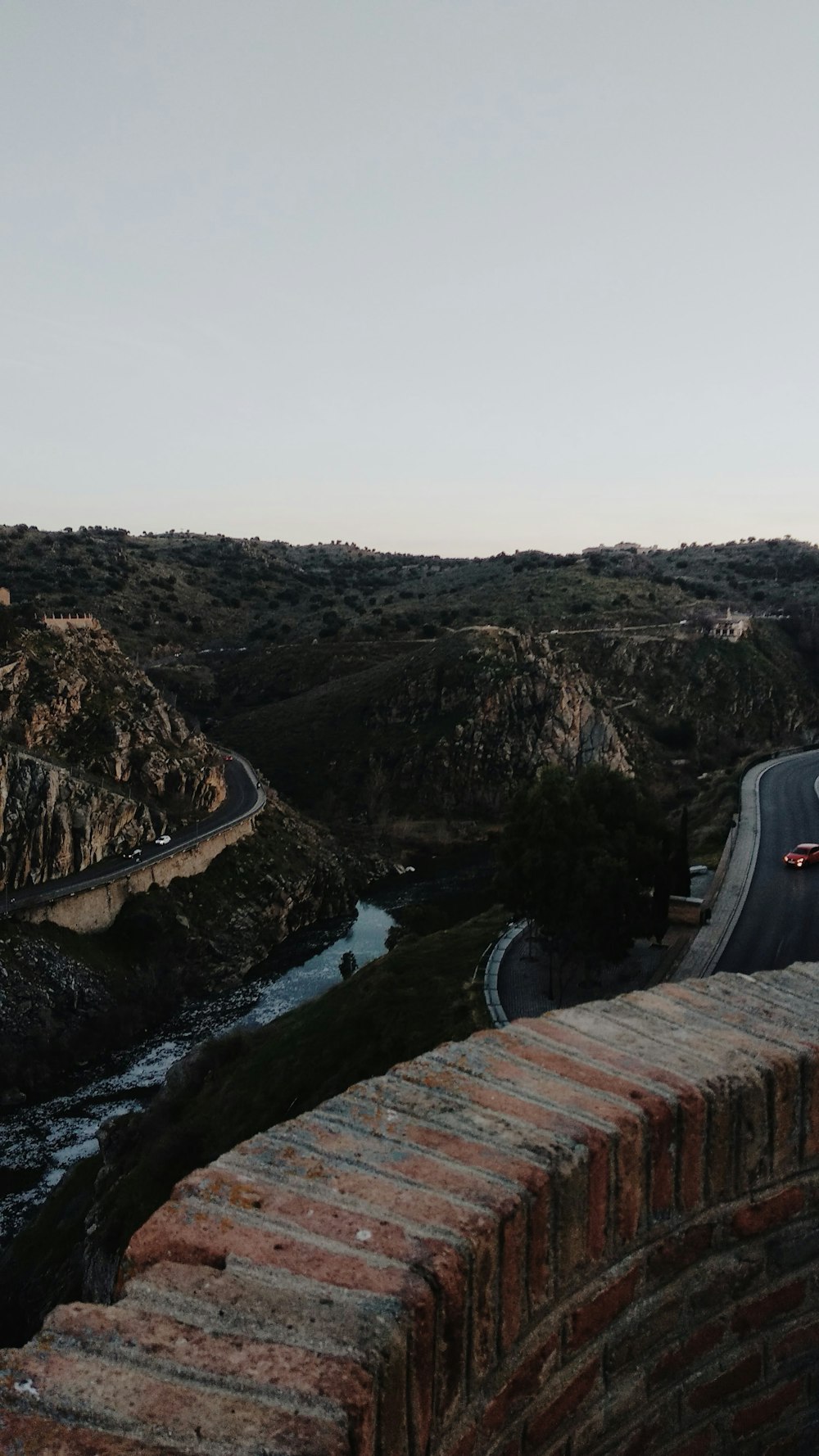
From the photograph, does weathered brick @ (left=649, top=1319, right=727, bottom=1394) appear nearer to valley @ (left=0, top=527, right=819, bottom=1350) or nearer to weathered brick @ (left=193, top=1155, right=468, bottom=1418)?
weathered brick @ (left=193, top=1155, right=468, bottom=1418)

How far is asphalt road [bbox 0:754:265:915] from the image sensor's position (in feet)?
160

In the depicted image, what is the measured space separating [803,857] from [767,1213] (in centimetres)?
3752

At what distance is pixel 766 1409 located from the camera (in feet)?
12.4

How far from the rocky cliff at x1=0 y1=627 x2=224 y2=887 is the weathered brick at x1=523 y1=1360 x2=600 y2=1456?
5098 cm

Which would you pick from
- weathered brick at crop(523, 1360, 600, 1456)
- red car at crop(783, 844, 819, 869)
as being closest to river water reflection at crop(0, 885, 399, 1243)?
red car at crop(783, 844, 819, 869)

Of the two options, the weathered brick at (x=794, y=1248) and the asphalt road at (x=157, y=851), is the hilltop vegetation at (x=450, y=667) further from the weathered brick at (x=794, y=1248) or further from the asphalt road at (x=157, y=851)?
the weathered brick at (x=794, y=1248)

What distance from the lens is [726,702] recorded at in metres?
99.5

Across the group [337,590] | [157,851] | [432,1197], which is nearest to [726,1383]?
[432,1197]

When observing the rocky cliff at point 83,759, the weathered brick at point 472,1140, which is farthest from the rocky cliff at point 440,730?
the weathered brick at point 472,1140

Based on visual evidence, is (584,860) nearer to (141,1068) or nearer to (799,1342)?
(141,1068)

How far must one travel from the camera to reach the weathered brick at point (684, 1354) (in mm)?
3422

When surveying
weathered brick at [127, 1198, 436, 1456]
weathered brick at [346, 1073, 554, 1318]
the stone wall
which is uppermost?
weathered brick at [346, 1073, 554, 1318]

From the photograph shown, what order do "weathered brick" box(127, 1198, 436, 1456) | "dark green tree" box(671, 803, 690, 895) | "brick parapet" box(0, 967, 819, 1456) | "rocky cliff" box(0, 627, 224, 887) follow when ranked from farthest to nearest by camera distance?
"rocky cliff" box(0, 627, 224, 887), "dark green tree" box(671, 803, 690, 895), "weathered brick" box(127, 1198, 436, 1456), "brick parapet" box(0, 967, 819, 1456)

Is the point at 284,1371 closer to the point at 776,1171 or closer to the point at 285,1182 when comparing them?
the point at 285,1182
